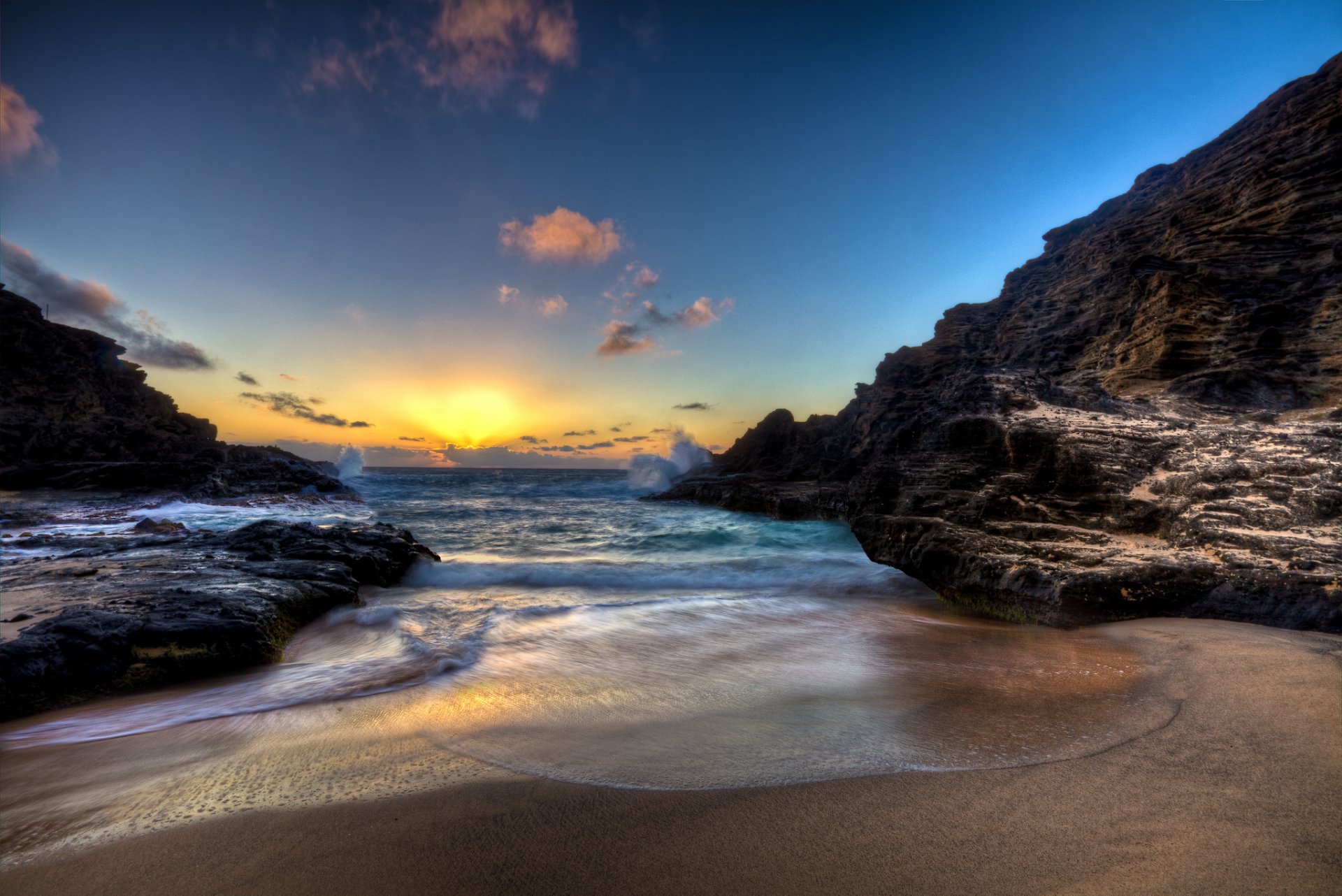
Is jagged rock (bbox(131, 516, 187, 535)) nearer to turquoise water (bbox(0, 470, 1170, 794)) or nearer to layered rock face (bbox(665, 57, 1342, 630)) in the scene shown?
turquoise water (bbox(0, 470, 1170, 794))

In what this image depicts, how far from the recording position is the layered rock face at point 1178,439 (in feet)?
14.7

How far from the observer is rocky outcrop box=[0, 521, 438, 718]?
139 inches

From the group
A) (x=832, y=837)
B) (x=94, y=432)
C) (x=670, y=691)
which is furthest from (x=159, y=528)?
(x=94, y=432)

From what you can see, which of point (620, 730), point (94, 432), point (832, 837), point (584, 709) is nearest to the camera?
point (832, 837)

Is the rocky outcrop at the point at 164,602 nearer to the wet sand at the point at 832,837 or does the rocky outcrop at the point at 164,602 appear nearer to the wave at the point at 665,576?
the wave at the point at 665,576

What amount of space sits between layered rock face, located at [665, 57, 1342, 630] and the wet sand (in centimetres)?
253

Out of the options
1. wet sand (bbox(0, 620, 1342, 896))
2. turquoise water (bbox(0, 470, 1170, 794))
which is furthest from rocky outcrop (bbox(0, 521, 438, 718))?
wet sand (bbox(0, 620, 1342, 896))

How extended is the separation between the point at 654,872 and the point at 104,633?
4.75 meters

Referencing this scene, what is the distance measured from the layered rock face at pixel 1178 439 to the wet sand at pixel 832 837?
2.53 meters

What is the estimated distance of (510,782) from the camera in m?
2.29

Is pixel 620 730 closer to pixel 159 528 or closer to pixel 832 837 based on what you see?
pixel 832 837

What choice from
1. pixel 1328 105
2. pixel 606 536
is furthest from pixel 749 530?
pixel 1328 105

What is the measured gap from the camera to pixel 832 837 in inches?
70.6

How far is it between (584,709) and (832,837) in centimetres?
197
